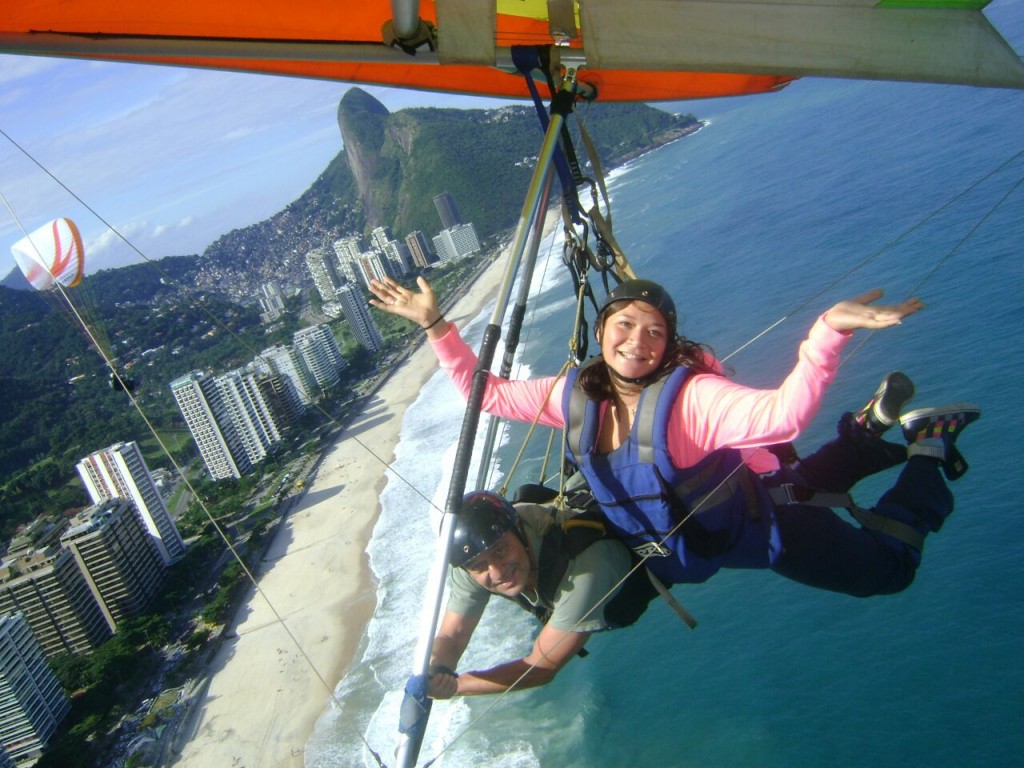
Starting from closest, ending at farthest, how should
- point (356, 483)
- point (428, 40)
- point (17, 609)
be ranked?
point (428, 40) < point (17, 609) < point (356, 483)

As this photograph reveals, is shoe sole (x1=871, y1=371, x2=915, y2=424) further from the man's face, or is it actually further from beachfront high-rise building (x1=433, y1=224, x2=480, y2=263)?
beachfront high-rise building (x1=433, y1=224, x2=480, y2=263)

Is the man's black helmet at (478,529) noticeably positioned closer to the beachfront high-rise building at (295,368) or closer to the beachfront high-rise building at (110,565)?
the beachfront high-rise building at (110,565)

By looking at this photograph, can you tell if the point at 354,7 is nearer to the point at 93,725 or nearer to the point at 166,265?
the point at 93,725

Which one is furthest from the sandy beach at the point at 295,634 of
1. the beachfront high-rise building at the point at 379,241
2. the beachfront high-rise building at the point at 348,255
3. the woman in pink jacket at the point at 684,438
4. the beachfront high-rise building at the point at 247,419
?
the beachfront high-rise building at the point at 348,255

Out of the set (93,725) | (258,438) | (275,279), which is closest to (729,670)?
(93,725)

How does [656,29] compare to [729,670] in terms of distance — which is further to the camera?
[729,670]

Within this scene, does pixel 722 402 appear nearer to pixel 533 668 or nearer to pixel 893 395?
pixel 533 668
